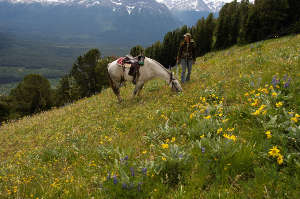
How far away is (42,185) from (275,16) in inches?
2555

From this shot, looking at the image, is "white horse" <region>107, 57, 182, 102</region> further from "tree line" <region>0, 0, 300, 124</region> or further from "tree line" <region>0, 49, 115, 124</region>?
"tree line" <region>0, 49, 115, 124</region>

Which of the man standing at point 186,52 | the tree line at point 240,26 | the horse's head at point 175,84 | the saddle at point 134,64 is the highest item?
the tree line at point 240,26

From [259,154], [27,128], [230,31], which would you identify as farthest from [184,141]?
[230,31]

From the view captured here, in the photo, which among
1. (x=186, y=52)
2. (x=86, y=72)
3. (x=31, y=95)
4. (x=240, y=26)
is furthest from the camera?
(x=240, y=26)

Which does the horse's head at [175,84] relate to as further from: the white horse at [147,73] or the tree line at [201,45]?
the tree line at [201,45]

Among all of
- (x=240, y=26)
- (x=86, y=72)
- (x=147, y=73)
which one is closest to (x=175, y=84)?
(x=147, y=73)

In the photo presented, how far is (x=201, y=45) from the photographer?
7450cm

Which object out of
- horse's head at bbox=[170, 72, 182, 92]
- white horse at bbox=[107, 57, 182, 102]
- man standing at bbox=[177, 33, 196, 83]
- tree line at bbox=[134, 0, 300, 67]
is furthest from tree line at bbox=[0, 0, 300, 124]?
horse's head at bbox=[170, 72, 182, 92]

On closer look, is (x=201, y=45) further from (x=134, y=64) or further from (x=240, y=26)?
(x=134, y=64)

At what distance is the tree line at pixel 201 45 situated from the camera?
1981 inches

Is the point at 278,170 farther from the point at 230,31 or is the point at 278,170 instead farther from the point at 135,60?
the point at 230,31

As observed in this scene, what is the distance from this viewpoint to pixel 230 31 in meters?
65.2

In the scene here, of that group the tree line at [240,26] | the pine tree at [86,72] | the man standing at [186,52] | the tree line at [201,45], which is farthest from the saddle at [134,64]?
the pine tree at [86,72]

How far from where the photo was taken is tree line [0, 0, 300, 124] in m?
50.3
